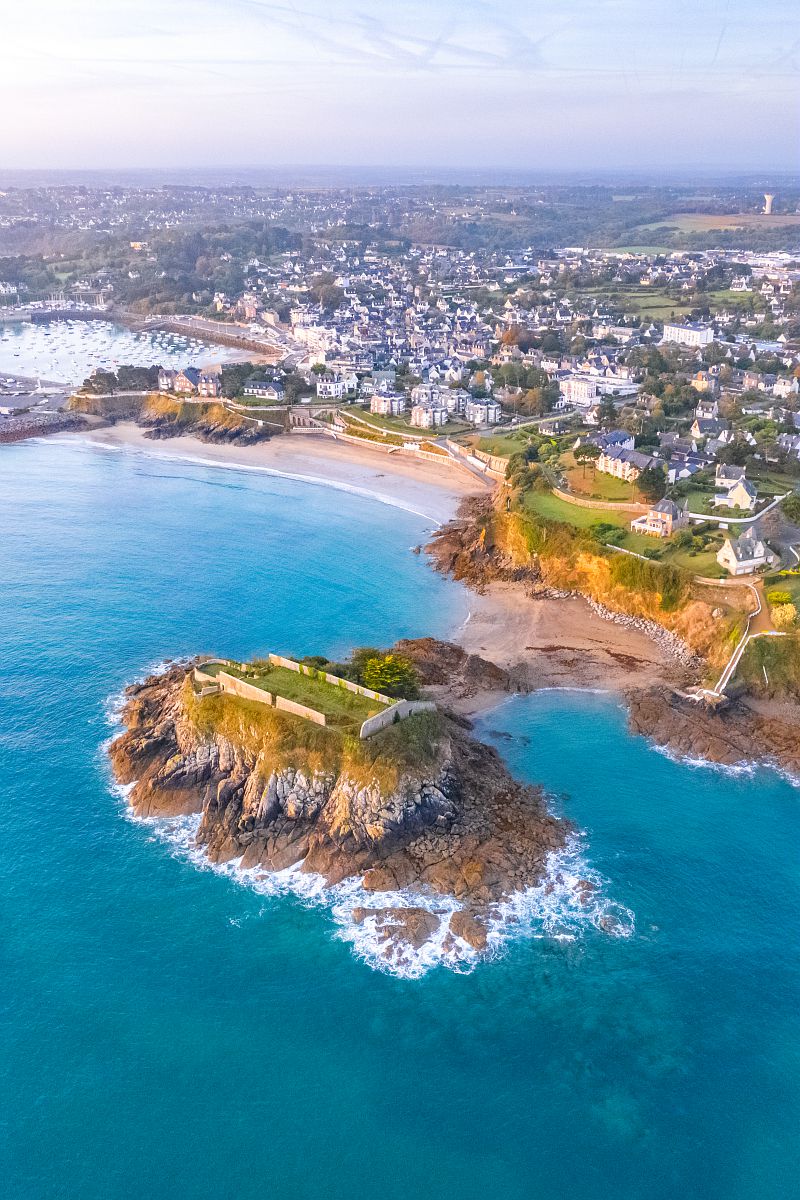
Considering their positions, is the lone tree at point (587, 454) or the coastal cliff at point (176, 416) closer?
the lone tree at point (587, 454)

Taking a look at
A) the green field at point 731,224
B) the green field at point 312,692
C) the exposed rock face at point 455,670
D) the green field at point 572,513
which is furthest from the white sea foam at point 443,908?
the green field at point 731,224

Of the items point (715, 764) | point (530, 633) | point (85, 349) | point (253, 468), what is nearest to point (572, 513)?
point (530, 633)

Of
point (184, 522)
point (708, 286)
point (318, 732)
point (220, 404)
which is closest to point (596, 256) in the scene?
point (708, 286)

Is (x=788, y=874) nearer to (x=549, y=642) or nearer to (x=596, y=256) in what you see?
(x=549, y=642)

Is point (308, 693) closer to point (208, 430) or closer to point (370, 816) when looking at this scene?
point (370, 816)

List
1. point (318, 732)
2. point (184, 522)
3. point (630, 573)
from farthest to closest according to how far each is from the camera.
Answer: point (184, 522)
point (630, 573)
point (318, 732)

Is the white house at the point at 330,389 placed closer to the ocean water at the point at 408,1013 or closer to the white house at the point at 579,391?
the white house at the point at 579,391
